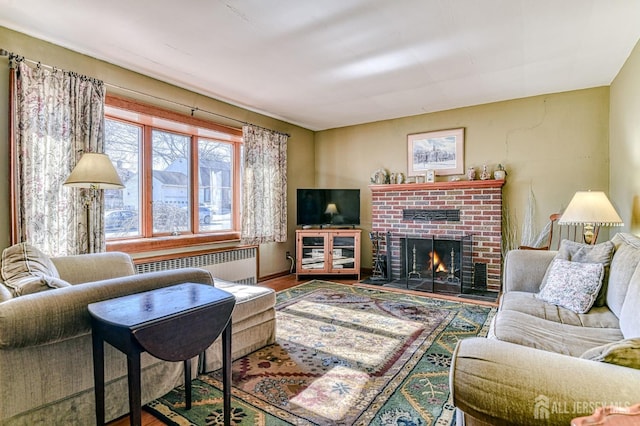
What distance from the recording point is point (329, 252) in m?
4.91

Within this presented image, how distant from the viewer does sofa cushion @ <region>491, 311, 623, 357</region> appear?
1.53 metres

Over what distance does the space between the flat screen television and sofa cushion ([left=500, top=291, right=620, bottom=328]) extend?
3.03 meters

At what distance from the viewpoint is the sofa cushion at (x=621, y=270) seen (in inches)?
70.5

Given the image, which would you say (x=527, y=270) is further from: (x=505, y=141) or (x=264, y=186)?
(x=264, y=186)

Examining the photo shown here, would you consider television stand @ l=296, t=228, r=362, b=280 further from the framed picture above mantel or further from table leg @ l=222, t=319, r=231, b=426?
table leg @ l=222, t=319, r=231, b=426

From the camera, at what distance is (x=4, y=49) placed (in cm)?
248

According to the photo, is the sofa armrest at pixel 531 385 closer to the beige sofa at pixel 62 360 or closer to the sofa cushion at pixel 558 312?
the sofa cushion at pixel 558 312

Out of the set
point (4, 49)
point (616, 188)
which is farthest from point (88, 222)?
point (616, 188)

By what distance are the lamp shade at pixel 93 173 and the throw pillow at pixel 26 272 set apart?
66 centimetres

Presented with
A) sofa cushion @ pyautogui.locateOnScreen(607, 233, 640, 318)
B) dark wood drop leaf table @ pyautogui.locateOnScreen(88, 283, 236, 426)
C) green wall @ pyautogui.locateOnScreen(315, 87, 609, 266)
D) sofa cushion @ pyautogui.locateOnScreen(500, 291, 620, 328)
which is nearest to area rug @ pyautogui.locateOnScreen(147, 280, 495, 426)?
dark wood drop leaf table @ pyautogui.locateOnScreen(88, 283, 236, 426)

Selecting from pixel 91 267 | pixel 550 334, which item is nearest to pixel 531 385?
pixel 550 334

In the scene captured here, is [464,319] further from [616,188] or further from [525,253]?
[616,188]

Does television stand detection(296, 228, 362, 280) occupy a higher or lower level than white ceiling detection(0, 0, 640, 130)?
lower

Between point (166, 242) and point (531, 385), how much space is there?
3543mm
